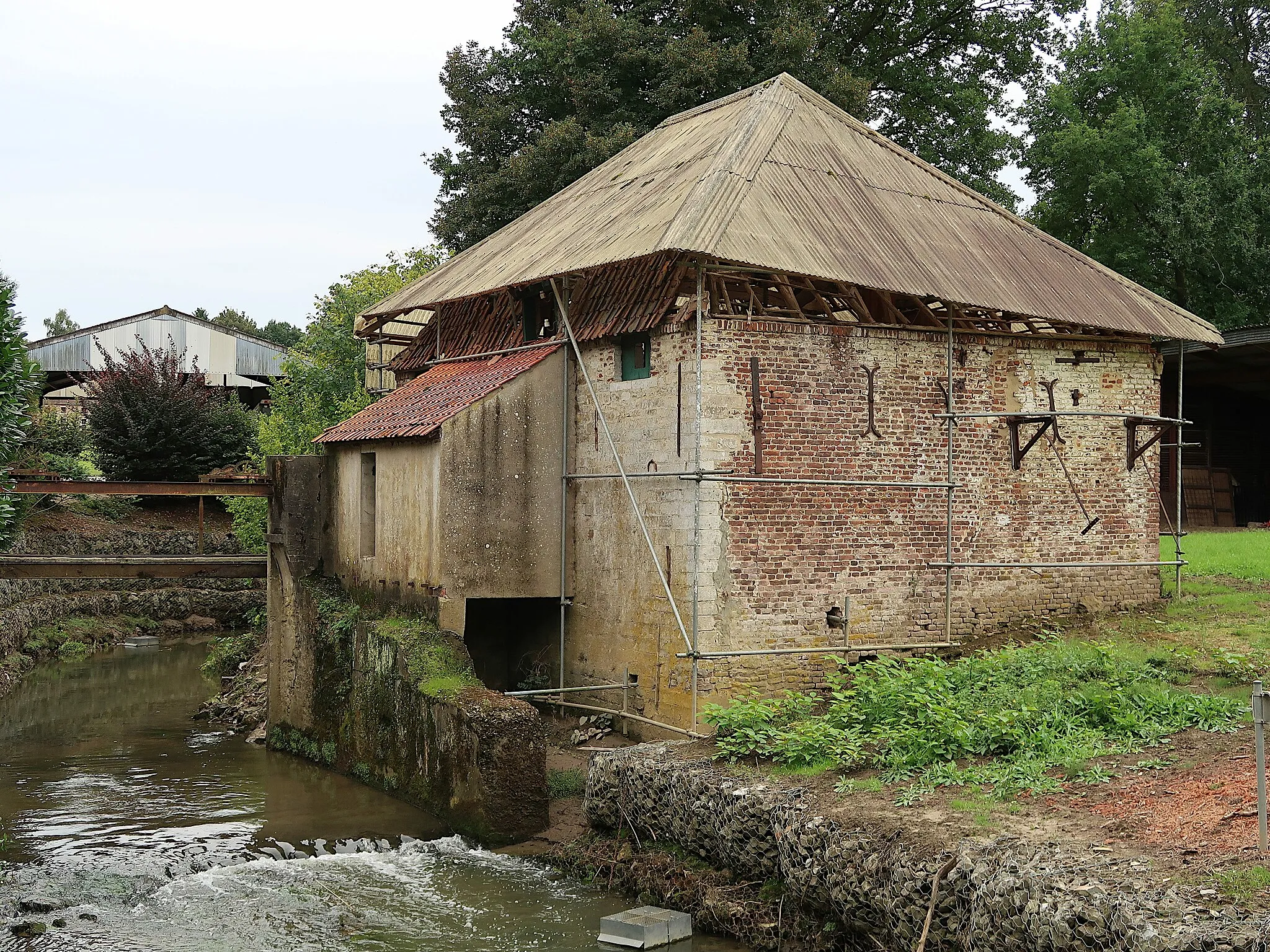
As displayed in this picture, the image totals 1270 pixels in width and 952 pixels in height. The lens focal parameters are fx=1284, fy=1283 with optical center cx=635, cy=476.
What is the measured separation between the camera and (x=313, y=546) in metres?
18.3

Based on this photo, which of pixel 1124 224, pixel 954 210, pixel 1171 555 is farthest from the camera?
pixel 1124 224

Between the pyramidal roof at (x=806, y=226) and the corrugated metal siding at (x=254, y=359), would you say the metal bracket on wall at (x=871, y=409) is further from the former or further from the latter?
the corrugated metal siding at (x=254, y=359)

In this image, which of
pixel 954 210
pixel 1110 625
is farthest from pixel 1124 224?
pixel 1110 625

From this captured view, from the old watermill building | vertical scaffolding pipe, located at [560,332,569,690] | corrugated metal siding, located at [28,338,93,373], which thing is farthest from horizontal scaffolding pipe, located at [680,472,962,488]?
corrugated metal siding, located at [28,338,93,373]

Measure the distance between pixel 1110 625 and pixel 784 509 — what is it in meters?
4.84

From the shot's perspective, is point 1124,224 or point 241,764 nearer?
point 241,764

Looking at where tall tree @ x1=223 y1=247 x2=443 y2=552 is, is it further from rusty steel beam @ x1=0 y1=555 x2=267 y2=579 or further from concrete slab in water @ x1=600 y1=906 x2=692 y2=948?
concrete slab in water @ x1=600 y1=906 x2=692 y2=948

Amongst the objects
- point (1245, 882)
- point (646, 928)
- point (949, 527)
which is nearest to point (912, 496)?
point (949, 527)

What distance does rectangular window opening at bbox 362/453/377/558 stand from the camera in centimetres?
1709

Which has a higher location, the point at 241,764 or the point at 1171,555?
the point at 1171,555

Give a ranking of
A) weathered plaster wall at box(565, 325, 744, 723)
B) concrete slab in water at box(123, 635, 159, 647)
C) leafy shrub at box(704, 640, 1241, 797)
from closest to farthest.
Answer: leafy shrub at box(704, 640, 1241, 797)
weathered plaster wall at box(565, 325, 744, 723)
concrete slab in water at box(123, 635, 159, 647)

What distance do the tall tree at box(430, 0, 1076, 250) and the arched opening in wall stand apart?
11309 mm

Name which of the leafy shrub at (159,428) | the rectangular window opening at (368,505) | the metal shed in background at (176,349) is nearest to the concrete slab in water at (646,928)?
the rectangular window opening at (368,505)

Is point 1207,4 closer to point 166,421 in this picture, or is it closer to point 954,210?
point 954,210
